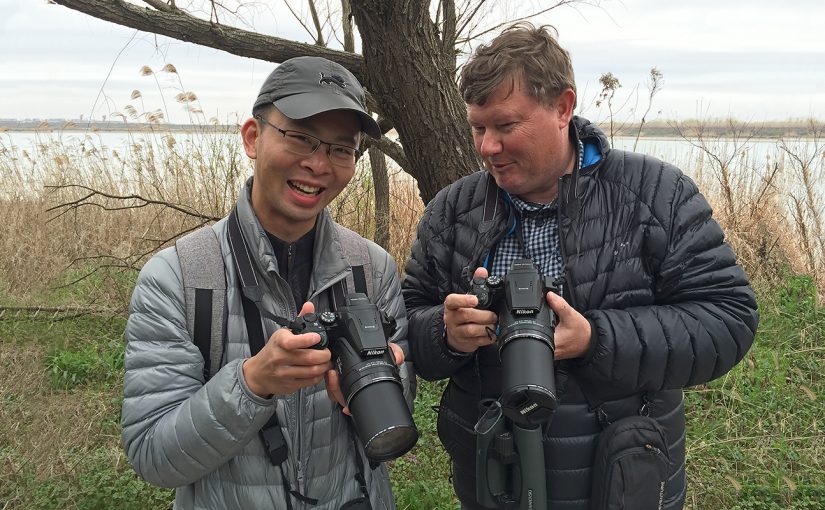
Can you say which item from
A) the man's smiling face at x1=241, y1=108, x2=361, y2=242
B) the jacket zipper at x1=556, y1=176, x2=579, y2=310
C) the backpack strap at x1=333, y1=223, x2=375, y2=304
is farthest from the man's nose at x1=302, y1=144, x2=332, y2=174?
the jacket zipper at x1=556, y1=176, x2=579, y2=310

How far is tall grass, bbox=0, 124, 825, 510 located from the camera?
297 centimetres

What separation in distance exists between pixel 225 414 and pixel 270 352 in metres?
0.17

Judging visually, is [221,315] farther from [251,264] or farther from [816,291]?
[816,291]

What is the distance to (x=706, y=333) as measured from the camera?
1.55m

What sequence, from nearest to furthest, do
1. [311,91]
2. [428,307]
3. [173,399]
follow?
1. [173,399]
2. [311,91]
3. [428,307]

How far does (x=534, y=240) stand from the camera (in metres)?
1.72

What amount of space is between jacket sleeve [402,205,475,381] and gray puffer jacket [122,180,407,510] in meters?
0.29

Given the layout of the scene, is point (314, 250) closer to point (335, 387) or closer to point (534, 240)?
point (335, 387)

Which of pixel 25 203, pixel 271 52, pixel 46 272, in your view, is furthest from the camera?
pixel 25 203

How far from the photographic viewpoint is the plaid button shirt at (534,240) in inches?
66.1

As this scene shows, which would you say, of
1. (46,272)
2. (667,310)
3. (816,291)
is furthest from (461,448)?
(46,272)

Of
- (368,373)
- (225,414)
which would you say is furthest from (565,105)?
(225,414)

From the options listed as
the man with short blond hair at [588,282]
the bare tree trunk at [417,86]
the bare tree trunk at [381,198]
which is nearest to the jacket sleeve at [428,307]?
the man with short blond hair at [588,282]

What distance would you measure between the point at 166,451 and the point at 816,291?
485cm
